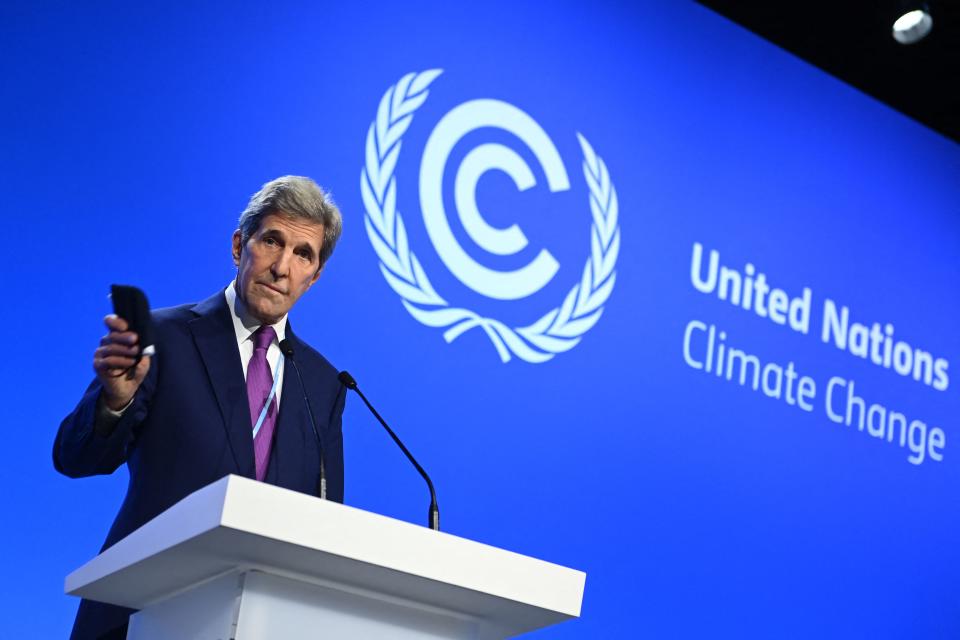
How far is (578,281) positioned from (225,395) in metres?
1.99

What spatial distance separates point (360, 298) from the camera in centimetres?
337

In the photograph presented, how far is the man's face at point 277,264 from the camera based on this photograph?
2.20 m

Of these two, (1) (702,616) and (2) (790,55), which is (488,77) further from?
(1) (702,616)

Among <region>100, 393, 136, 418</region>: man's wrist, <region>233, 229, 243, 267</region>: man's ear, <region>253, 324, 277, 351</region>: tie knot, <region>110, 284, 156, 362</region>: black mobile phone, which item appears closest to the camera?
<region>110, 284, 156, 362</region>: black mobile phone

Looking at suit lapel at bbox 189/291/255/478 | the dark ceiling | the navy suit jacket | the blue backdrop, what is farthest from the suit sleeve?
the dark ceiling

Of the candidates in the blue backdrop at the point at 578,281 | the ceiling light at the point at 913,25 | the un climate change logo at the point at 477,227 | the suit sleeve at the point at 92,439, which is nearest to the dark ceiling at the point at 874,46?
the ceiling light at the point at 913,25

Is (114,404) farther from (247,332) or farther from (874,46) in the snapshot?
(874,46)

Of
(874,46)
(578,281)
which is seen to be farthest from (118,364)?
(874,46)

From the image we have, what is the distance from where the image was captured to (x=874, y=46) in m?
5.23

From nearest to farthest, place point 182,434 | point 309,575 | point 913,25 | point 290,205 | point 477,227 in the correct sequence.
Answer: point 309,575 < point 182,434 < point 290,205 < point 477,227 < point 913,25

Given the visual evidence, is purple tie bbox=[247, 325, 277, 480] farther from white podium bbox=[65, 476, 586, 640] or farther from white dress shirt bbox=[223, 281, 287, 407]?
white podium bbox=[65, 476, 586, 640]

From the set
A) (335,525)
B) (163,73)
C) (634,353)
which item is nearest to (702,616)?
(634,353)

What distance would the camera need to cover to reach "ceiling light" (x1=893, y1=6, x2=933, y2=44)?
472cm

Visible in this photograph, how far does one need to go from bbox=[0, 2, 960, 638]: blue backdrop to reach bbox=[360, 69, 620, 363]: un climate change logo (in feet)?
0.06
